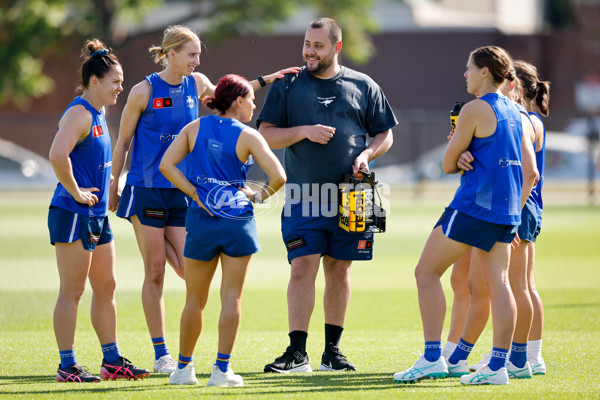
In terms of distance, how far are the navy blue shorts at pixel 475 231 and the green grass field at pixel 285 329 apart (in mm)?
923

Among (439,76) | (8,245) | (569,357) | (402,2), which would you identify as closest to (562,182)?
(439,76)

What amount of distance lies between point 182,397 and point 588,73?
38.0m

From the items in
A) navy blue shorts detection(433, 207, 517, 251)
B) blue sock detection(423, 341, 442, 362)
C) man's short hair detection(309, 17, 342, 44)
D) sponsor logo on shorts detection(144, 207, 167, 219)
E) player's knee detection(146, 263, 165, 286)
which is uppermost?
man's short hair detection(309, 17, 342, 44)

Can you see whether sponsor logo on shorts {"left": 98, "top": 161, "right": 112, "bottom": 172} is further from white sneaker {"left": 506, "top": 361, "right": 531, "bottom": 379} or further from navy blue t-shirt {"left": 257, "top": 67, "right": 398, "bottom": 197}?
white sneaker {"left": 506, "top": 361, "right": 531, "bottom": 379}

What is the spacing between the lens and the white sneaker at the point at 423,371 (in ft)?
18.7

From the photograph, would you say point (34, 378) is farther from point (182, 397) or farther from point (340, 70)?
point (340, 70)

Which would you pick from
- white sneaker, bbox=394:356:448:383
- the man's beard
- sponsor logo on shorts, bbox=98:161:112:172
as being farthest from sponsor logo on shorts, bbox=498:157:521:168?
sponsor logo on shorts, bbox=98:161:112:172

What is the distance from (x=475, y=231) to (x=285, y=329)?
3.07 meters

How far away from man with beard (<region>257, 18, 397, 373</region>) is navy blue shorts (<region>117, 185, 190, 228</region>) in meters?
0.81

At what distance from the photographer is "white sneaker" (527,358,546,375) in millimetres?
6129

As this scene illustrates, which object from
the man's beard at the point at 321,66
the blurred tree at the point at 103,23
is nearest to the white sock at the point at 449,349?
the man's beard at the point at 321,66

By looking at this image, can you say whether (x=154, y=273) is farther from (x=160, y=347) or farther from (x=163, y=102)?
(x=163, y=102)

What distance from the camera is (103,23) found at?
3173 centimetres

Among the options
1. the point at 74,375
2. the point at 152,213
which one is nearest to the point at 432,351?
the point at 152,213
